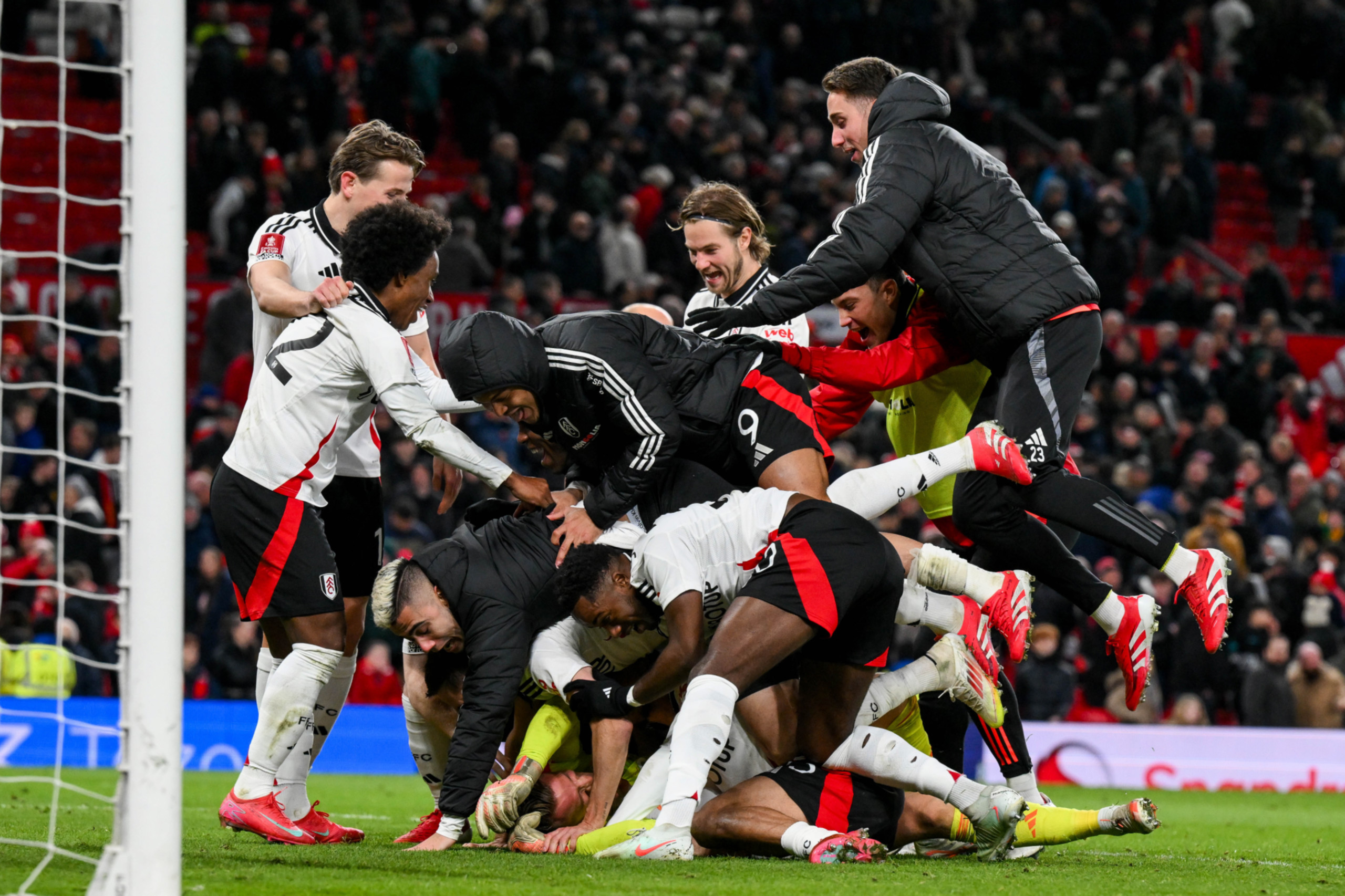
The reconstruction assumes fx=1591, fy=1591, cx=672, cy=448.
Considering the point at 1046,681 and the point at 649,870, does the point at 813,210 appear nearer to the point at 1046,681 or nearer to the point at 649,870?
the point at 1046,681

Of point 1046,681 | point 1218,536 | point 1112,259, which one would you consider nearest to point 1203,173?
point 1112,259

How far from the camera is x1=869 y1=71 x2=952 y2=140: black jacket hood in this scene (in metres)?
6.45

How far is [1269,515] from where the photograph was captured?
14617 millimetres

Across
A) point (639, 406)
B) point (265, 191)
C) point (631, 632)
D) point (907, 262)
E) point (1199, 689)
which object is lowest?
point (1199, 689)

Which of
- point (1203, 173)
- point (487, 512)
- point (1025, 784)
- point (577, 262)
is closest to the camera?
point (1025, 784)

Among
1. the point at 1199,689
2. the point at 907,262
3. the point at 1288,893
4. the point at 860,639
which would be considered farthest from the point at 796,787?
the point at 1199,689

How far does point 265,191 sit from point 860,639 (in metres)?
10.9

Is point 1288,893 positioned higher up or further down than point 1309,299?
further down

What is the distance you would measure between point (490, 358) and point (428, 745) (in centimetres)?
164

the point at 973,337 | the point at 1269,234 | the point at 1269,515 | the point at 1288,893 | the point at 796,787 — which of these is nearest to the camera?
the point at 1288,893

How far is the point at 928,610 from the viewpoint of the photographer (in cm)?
630

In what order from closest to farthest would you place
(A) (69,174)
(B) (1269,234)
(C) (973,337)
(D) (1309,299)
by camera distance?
(C) (973,337) < (A) (69,174) < (D) (1309,299) < (B) (1269,234)

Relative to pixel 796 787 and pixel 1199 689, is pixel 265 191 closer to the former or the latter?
pixel 1199 689

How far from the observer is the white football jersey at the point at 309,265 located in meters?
6.55
